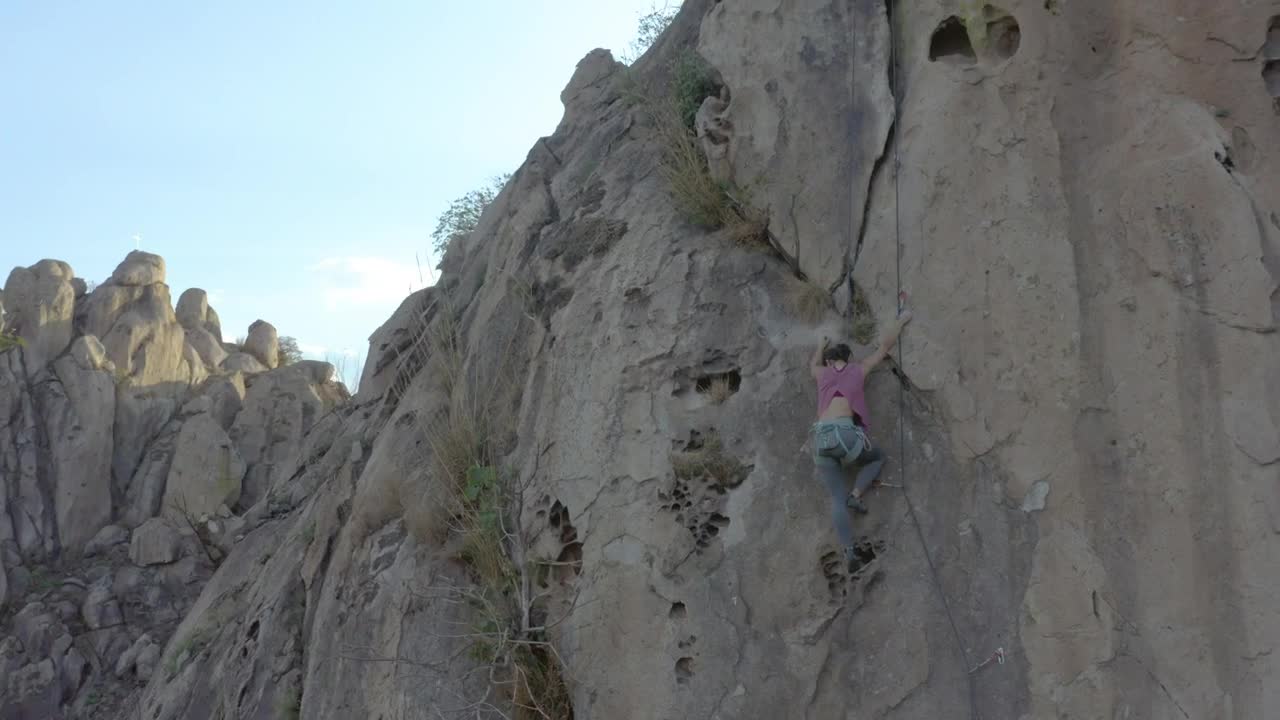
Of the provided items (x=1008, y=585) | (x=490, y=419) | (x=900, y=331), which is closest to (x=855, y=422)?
(x=900, y=331)

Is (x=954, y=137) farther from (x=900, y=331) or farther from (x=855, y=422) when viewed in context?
(x=855, y=422)

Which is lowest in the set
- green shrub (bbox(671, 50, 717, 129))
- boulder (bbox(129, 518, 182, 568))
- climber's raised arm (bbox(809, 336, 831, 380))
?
boulder (bbox(129, 518, 182, 568))

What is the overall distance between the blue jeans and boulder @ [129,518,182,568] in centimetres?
2027

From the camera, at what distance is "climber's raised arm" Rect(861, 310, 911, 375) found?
6.99m

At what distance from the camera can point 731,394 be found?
24.3 ft

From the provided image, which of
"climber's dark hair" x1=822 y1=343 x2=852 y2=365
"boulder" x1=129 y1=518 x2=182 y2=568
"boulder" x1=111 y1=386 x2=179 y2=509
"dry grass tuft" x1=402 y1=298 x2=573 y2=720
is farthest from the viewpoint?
"boulder" x1=111 y1=386 x2=179 y2=509

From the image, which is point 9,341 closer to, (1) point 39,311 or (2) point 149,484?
(1) point 39,311

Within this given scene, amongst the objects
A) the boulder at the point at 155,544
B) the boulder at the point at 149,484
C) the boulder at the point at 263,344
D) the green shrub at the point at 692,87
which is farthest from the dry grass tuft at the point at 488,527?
the boulder at the point at 263,344

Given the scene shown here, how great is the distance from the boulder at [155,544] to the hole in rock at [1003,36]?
20906 millimetres

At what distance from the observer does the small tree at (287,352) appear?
31812 mm

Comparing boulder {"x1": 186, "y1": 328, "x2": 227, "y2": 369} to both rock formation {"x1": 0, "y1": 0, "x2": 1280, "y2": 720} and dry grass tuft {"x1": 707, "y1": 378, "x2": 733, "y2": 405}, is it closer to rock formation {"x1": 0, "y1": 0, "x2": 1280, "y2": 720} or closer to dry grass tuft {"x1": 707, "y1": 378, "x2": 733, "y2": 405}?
rock formation {"x1": 0, "y1": 0, "x2": 1280, "y2": 720}

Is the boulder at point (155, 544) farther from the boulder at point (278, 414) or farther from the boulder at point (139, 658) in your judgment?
the boulder at point (139, 658)

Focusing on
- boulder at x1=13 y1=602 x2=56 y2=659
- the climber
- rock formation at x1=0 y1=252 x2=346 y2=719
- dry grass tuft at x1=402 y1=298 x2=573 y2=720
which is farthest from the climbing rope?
boulder at x1=13 y1=602 x2=56 y2=659

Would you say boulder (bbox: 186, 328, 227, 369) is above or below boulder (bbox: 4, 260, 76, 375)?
below
